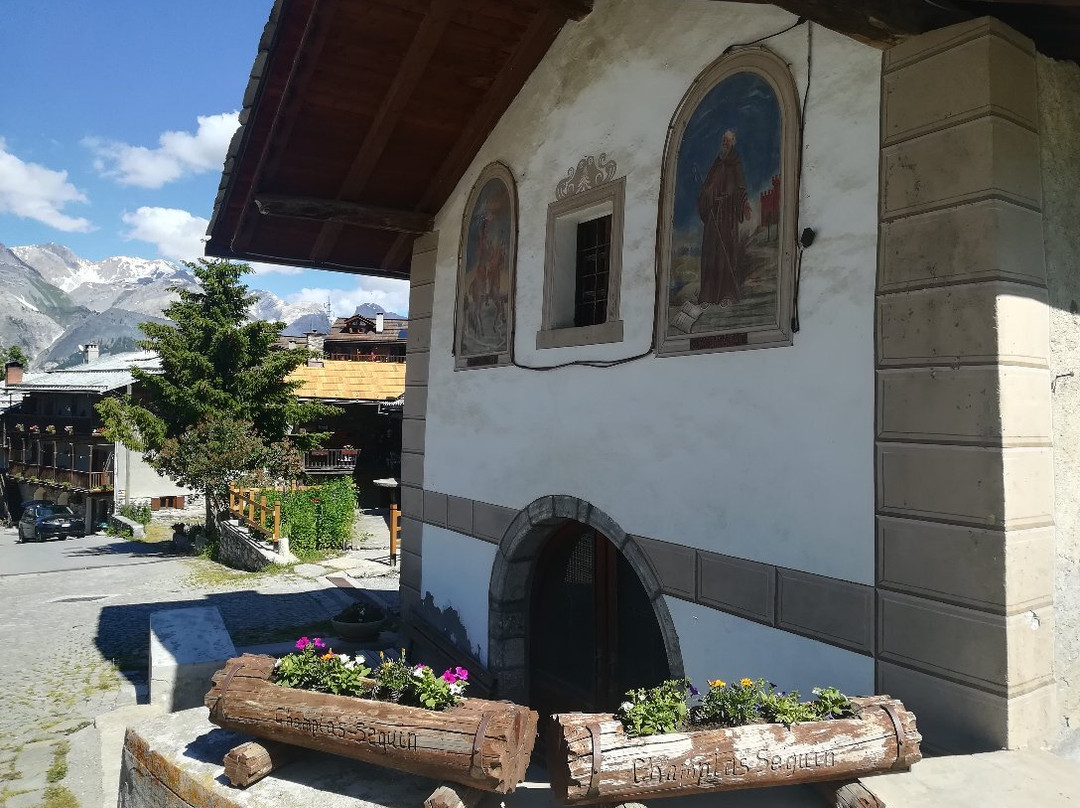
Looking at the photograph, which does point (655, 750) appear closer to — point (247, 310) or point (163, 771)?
point (163, 771)

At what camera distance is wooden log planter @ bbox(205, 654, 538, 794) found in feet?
12.3

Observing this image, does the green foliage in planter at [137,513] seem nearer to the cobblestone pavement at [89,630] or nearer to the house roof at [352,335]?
the cobblestone pavement at [89,630]

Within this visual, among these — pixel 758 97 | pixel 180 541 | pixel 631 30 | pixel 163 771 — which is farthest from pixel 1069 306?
pixel 180 541

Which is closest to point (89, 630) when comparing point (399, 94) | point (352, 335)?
point (399, 94)

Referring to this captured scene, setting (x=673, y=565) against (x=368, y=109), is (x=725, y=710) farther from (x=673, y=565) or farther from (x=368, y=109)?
(x=368, y=109)

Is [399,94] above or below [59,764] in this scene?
above

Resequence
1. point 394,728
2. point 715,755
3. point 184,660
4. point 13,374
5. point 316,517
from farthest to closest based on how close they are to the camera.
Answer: point 13,374
point 316,517
point 184,660
point 394,728
point 715,755

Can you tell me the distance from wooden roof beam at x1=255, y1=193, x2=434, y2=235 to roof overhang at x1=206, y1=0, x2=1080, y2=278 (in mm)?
12

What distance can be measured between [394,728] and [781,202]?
3835 mm

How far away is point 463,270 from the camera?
8.77 meters

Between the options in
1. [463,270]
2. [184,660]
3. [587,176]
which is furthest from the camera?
[463,270]

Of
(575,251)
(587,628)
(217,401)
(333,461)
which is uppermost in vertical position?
(575,251)

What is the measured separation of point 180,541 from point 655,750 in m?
26.0

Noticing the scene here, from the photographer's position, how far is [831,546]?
4547 millimetres
